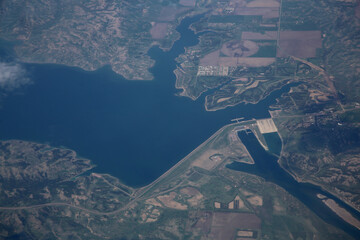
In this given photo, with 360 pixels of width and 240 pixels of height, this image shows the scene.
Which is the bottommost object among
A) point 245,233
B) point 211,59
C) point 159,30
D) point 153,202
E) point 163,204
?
point 245,233

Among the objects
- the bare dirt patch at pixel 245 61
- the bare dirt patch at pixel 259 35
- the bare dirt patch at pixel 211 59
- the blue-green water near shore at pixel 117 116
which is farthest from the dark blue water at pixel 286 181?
the bare dirt patch at pixel 259 35

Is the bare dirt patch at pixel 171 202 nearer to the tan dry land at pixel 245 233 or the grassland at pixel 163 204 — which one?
the grassland at pixel 163 204

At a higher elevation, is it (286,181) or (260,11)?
(260,11)

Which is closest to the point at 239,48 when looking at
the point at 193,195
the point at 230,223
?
the point at 193,195

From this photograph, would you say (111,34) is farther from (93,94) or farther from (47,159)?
(47,159)

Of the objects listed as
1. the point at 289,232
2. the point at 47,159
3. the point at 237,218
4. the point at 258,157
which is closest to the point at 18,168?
the point at 47,159

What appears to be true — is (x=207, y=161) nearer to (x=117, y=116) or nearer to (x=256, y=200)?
(x=256, y=200)

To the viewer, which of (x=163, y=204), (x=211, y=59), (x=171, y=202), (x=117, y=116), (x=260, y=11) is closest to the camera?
(x=163, y=204)

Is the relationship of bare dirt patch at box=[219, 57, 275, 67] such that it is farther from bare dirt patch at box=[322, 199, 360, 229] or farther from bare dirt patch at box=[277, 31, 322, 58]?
bare dirt patch at box=[322, 199, 360, 229]
